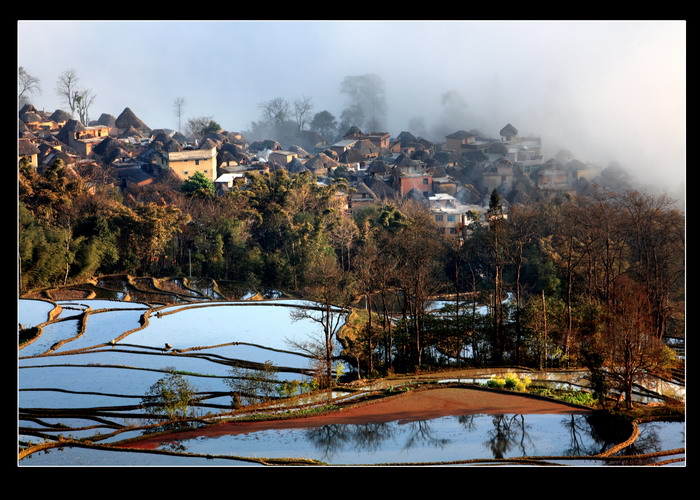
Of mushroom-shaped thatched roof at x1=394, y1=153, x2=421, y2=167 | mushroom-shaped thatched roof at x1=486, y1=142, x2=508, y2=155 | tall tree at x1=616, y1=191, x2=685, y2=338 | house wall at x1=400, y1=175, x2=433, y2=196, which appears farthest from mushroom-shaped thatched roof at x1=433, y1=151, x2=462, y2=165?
tall tree at x1=616, y1=191, x2=685, y2=338

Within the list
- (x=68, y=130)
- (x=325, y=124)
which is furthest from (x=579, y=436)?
(x=325, y=124)

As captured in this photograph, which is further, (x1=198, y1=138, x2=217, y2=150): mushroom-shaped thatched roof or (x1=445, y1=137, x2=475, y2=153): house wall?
(x1=445, y1=137, x2=475, y2=153): house wall

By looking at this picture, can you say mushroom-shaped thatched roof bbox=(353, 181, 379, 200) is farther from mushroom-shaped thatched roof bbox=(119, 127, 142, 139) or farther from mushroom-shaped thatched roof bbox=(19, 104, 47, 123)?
mushroom-shaped thatched roof bbox=(19, 104, 47, 123)

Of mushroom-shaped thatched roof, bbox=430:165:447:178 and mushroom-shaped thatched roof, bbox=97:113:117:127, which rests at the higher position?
mushroom-shaped thatched roof, bbox=97:113:117:127

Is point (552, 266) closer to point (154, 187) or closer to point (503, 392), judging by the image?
point (503, 392)

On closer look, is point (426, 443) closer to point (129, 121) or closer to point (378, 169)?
point (378, 169)

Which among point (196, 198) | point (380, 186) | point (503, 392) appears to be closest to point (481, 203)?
point (380, 186)
